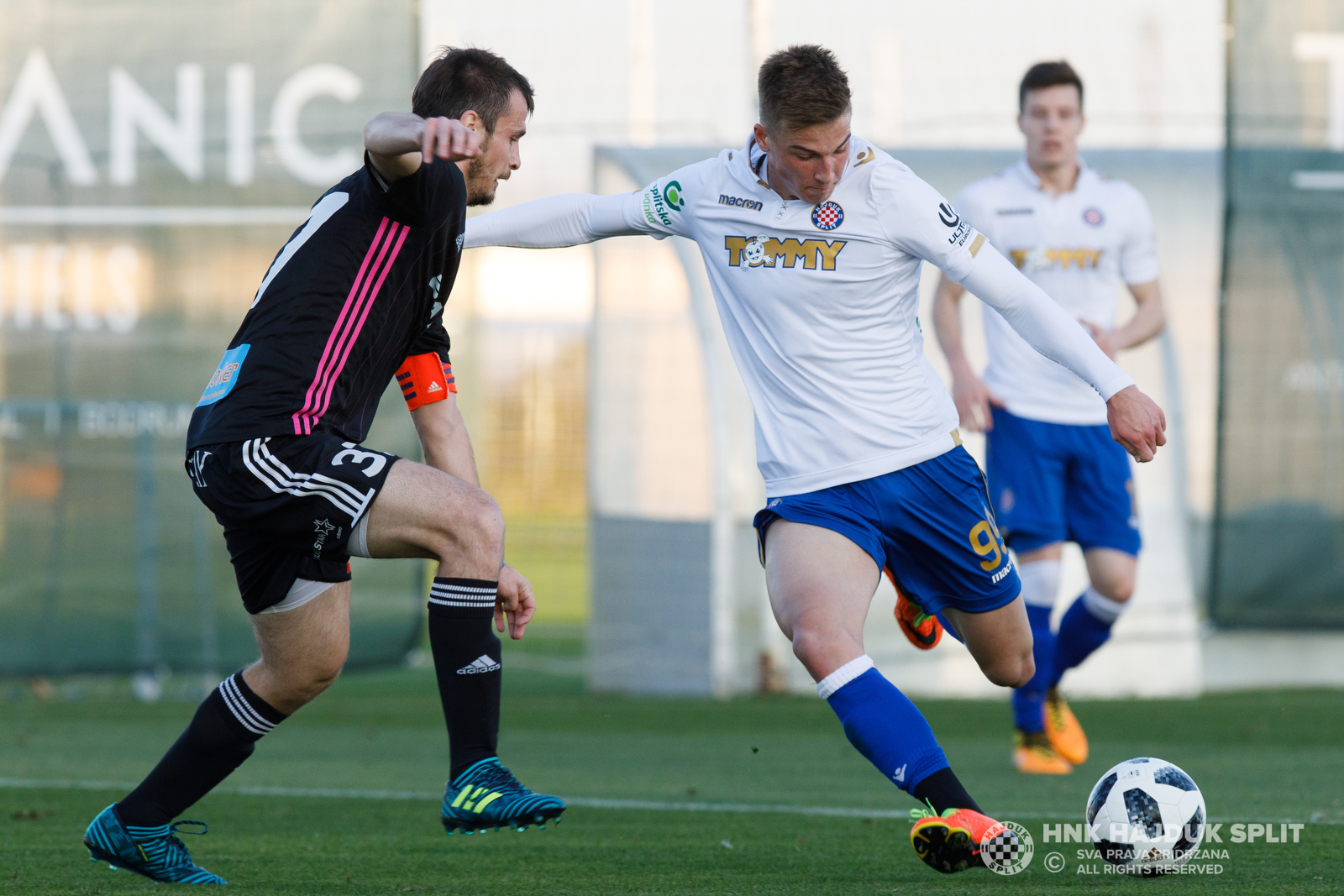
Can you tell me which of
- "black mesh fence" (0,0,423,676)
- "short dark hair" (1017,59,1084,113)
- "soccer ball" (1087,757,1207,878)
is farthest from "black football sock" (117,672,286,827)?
"black mesh fence" (0,0,423,676)

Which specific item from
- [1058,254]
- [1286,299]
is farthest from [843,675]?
[1286,299]

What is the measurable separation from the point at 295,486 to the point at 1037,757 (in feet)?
12.3

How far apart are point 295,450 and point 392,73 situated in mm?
6239

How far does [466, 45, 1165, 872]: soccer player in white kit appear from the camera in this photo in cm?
377

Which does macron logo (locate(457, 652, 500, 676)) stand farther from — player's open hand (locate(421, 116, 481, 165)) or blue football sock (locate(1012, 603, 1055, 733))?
blue football sock (locate(1012, 603, 1055, 733))

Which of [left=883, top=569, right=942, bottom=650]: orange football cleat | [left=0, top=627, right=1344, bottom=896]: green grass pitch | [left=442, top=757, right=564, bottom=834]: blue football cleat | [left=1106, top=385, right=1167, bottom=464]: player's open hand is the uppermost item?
[left=1106, top=385, right=1167, bottom=464]: player's open hand

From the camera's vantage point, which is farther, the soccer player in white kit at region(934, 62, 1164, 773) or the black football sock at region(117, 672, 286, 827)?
the soccer player in white kit at region(934, 62, 1164, 773)

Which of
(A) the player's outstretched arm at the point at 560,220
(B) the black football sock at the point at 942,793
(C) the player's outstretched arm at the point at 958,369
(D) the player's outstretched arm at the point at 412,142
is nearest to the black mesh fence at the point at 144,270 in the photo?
(C) the player's outstretched arm at the point at 958,369

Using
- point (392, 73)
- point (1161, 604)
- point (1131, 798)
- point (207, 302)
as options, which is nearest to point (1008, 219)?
point (1131, 798)

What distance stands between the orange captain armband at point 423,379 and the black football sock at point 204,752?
0.83m

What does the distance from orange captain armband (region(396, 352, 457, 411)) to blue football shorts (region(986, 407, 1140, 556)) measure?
3.06 meters

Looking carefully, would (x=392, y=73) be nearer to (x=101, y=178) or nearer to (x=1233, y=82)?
(x=101, y=178)

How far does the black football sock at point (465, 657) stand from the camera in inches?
138

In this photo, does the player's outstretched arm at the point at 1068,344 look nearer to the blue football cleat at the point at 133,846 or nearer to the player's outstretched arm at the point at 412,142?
the player's outstretched arm at the point at 412,142
